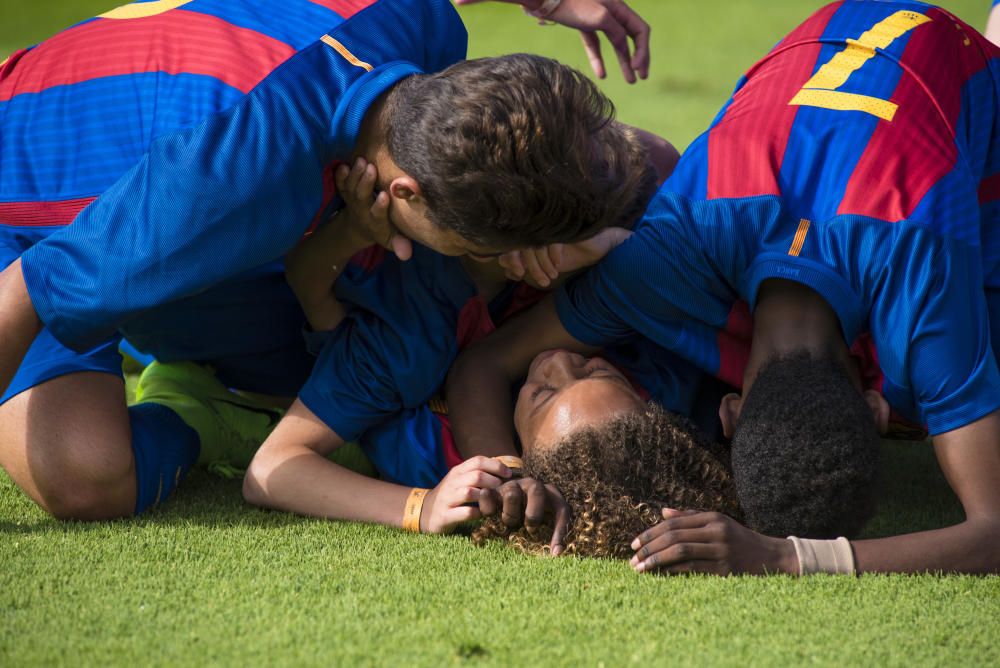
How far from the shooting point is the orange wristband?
250 cm

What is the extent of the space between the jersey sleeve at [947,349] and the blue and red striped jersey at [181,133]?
3.81 ft

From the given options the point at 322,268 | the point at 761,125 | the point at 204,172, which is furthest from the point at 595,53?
the point at 204,172

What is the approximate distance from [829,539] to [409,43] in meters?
1.45

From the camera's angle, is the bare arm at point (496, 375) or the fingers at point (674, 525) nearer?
the fingers at point (674, 525)

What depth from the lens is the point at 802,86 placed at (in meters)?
2.87

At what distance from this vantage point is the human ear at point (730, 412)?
259 cm

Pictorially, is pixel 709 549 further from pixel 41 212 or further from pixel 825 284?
pixel 41 212

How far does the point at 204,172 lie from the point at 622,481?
1025 mm

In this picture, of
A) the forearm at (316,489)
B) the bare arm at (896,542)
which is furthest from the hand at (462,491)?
the bare arm at (896,542)

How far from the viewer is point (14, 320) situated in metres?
2.32

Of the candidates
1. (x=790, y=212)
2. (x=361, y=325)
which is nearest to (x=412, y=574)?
(x=361, y=325)

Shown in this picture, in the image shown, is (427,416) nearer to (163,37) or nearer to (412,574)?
(412,574)

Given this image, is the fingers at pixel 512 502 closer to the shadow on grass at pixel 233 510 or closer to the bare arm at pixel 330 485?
the bare arm at pixel 330 485

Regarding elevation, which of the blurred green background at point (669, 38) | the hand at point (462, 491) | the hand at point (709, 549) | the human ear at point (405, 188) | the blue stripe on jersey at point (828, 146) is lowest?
the blurred green background at point (669, 38)
